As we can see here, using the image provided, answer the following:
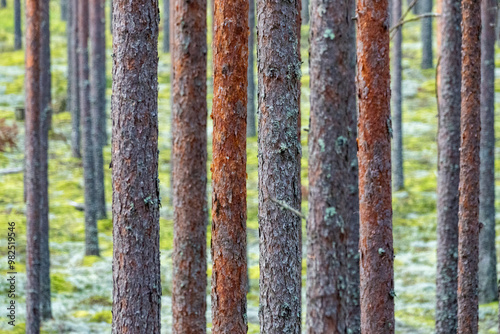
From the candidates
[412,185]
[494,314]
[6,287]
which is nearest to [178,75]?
[6,287]

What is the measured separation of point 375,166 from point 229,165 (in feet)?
5.30

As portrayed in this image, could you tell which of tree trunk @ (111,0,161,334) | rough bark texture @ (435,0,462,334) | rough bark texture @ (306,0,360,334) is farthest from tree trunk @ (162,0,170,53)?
rough bark texture @ (306,0,360,334)

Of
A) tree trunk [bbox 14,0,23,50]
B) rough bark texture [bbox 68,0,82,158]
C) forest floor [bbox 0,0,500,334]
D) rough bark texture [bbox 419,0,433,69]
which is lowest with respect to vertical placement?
forest floor [bbox 0,0,500,334]

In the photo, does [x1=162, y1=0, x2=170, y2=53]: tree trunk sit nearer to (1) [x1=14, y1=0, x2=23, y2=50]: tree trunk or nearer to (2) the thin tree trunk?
(1) [x1=14, y1=0, x2=23, y2=50]: tree trunk

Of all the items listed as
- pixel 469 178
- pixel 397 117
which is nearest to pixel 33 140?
pixel 469 178

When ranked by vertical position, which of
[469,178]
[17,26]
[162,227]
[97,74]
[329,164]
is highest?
[17,26]

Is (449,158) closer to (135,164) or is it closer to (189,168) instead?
(189,168)

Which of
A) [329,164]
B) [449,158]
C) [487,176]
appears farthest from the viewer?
[487,176]

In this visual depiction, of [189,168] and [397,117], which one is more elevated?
[397,117]

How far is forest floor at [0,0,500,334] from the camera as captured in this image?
492 inches

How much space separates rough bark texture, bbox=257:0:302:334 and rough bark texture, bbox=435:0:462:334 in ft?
10.5

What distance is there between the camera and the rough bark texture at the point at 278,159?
267 inches

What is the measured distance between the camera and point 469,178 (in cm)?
862

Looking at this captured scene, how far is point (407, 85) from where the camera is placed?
32594 millimetres
